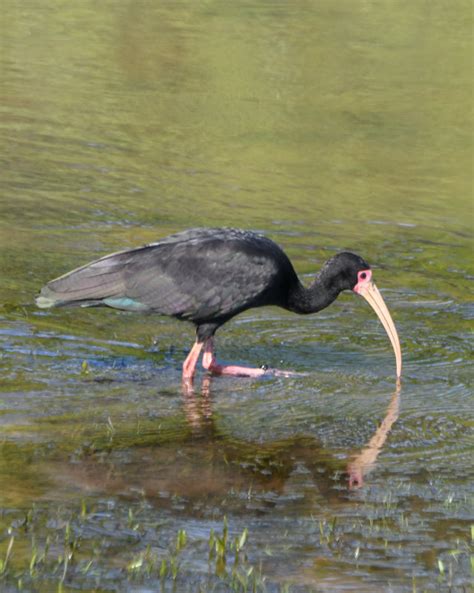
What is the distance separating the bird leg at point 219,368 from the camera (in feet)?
30.6

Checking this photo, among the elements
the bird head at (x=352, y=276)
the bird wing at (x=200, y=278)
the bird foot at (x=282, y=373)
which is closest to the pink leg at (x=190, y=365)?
the bird wing at (x=200, y=278)

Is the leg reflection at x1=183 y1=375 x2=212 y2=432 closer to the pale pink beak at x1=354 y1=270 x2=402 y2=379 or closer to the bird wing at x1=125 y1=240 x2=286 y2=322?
the bird wing at x1=125 y1=240 x2=286 y2=322

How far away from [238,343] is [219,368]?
33.5 inches

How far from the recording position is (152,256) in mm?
9195

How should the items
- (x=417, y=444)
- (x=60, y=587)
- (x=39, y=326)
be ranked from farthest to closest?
(x=39, y=326) → (x=417, y=444) → (x=60, y=587)

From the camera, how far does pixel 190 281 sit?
9148 mm

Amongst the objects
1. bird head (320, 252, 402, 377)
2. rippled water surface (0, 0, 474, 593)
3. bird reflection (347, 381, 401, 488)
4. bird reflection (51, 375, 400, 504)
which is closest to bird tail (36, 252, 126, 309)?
rippled water surface (0, 0, 474, 593)

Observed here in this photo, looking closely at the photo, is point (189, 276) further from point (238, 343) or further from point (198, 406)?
point (238, 343)

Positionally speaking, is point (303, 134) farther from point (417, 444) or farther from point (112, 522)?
point (112, 522)

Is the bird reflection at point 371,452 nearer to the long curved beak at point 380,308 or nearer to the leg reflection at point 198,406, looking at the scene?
the long curved beak at point 380,308

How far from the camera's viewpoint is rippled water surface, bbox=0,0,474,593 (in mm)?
6277

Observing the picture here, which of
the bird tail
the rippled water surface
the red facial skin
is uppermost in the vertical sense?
the bird tail

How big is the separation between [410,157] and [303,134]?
4.99 ft

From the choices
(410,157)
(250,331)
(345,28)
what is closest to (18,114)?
(410,157)
